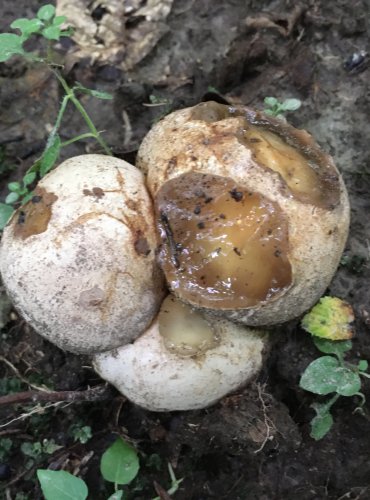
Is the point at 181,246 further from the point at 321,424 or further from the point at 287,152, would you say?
the point at 321,424

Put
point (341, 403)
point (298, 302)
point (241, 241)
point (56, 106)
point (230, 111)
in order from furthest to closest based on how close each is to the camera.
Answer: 1. point (56, 106)
2. point (341, 403)
3. point (230, 111)
4. point (298, 302)
5. point (241, 241)

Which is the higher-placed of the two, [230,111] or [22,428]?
[230,111]

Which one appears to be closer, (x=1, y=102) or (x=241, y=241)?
(x=241, y=241)

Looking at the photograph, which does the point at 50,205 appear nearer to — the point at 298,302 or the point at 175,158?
the point at 175,158

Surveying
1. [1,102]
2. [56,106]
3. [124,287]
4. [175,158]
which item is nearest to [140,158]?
[175,158]

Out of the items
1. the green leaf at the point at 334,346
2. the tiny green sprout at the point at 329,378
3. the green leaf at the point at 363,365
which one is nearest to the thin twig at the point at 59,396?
the tiny green sprout at the point at 329,378

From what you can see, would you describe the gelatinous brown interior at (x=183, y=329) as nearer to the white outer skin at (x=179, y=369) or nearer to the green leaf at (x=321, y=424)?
the white outer skin at (x=179, y=369)

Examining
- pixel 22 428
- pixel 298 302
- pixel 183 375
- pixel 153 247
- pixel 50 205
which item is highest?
pixel 50 205

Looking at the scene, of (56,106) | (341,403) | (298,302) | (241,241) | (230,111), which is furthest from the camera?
(56,106)
